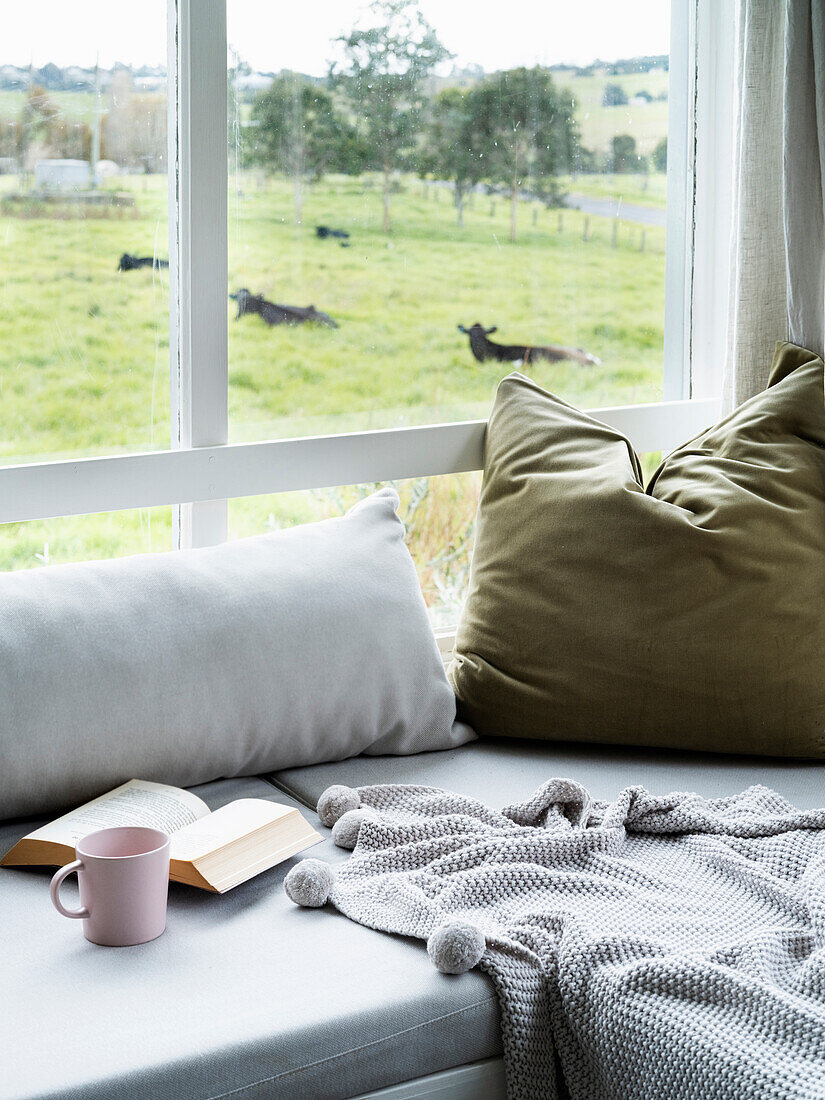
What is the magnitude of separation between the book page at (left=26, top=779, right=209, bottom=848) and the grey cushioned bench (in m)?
0.06

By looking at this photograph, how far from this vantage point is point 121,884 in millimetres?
1120

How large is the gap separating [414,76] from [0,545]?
3.35ft

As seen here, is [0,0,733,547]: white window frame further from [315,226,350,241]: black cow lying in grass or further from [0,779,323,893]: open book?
[0,779,323,893]: open book

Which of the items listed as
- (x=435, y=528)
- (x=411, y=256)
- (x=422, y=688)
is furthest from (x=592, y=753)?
(x=411, y=256)

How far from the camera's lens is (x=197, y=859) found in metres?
1.23

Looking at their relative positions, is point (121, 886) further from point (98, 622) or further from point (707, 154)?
point (707, 154)

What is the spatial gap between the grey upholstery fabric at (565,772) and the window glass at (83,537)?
18.7 inches

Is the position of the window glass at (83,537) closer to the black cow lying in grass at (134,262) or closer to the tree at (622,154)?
the black cow lying in grass at (134,262)

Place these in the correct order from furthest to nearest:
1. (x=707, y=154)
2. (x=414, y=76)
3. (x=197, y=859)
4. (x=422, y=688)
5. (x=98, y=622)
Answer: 1. (x=707, y=154)
2. (x=414, y=76)
3. (x=422, y=688)
4. (x=98, y=622)
5. (x=197, y=859)

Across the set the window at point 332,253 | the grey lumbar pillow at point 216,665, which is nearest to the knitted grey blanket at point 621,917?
the grey lumbar pillow at point 216,665

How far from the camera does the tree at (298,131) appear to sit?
1.81m

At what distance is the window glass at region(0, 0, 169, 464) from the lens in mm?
1630

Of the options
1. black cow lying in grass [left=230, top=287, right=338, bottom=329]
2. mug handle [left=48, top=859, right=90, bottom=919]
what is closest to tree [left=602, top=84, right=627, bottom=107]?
black cow lying in grass [left=230, top=287, right=338, bottom=329]

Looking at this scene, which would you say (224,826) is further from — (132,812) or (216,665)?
(216,665)
